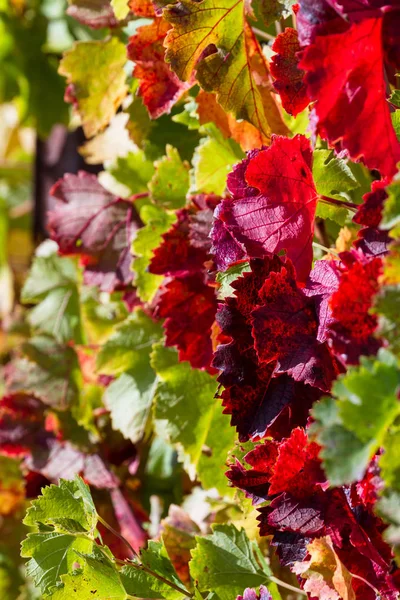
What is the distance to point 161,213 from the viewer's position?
65cm

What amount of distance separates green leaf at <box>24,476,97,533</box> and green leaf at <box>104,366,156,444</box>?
199 mm

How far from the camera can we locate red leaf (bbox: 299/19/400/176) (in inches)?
15.2

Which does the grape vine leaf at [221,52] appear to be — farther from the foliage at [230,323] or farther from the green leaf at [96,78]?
the green leaf at [96,78]

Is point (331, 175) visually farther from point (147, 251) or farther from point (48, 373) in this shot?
point (48, 373)

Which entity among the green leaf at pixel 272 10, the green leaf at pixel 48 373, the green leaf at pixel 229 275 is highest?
the green leaf at pixel 272 10

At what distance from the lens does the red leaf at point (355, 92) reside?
0.39m

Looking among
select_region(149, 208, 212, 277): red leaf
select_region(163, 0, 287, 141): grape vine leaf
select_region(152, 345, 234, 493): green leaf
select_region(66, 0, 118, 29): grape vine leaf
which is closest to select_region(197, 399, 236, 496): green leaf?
select_region(152, 345, 234, 493): green leaf

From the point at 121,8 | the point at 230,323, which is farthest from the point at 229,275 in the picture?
the point at 121,8

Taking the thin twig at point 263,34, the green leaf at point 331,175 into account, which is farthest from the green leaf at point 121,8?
the green leaf at point 331,175

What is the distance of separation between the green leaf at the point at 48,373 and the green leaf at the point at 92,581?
14.2 inches

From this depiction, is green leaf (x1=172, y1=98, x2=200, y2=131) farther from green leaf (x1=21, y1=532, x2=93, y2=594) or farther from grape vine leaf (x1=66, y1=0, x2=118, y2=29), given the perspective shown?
green leaf (x1=21, y1=532, x2=93, y2=594)

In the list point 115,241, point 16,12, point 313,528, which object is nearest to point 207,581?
point 313,528

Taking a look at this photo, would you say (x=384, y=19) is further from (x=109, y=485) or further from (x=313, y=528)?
(x=109, y=485)

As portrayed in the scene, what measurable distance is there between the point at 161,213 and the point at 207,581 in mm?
305
